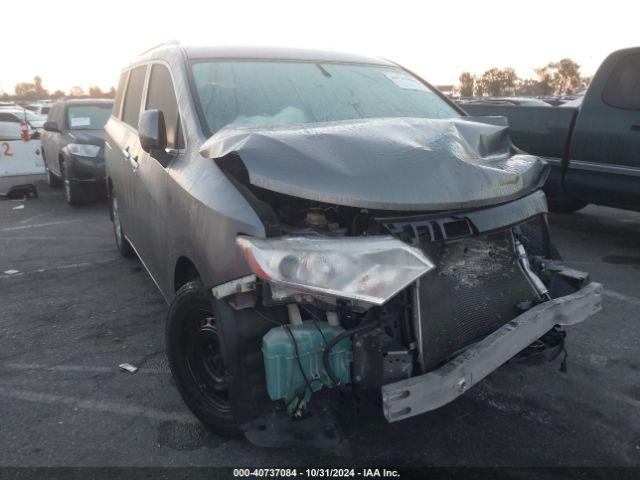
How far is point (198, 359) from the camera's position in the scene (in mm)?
2738

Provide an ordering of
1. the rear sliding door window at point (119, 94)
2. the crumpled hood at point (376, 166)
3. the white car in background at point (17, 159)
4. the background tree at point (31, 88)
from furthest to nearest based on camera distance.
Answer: the background tree at point (31, 88) < the white car in background at point (17, 159) < the rear sliding door window at point (119, 94) < the crumpled hood at point (376, 166)

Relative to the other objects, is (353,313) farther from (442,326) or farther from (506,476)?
(506,476)

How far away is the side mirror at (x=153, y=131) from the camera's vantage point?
302cm

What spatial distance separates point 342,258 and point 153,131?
1.59 meters

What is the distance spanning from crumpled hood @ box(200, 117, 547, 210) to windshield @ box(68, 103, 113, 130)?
7.48 m

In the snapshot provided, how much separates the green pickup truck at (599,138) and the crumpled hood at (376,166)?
313 centimetres

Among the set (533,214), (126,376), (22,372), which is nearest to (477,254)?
(533,214)

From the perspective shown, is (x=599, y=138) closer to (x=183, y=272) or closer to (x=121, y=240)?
(x=183, y=272)

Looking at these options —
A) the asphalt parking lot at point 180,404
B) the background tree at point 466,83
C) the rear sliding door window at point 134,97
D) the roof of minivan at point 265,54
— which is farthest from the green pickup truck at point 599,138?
the background tree at point 466,83

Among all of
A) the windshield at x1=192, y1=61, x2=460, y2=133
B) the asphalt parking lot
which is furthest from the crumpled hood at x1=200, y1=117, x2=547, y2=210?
the asphalt parking lot

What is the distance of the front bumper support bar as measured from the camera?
80.1 inches

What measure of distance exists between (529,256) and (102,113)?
8.52 m

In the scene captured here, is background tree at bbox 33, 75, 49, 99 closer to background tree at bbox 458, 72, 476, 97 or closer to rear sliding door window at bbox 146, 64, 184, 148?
background tree at bbox 458, 72, 476, 97

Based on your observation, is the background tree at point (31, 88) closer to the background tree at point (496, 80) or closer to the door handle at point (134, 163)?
the background tree at point (496, 80)
